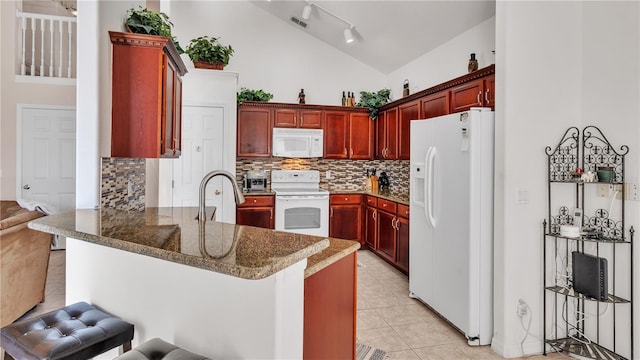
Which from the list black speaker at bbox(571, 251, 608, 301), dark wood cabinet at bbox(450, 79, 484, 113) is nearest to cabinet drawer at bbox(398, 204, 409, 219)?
dark wood cabinet at bbox(450, 79, 484, 113)

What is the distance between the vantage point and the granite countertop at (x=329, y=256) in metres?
1.25

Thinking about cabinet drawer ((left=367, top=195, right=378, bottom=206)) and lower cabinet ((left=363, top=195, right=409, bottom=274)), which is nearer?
lower cabinet ((left=363, top=195, right=409, bottom=274))

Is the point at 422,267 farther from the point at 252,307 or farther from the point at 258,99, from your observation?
the point at 258,99

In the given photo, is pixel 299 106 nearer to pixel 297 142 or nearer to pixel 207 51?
pixel 297 142

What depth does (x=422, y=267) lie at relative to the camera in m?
3.27

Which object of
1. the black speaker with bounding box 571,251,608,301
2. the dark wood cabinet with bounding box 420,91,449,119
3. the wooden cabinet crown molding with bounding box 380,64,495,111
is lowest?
the black speaker with bounding box 571,251,608,301

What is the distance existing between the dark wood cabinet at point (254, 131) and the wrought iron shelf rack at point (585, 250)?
3.58 m

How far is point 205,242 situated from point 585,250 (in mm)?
2705

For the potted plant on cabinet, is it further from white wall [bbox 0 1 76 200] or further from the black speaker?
the black speaker

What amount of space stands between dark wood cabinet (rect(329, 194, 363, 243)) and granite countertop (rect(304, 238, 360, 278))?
11.5 feet

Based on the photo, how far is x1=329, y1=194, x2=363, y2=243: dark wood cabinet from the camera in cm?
516

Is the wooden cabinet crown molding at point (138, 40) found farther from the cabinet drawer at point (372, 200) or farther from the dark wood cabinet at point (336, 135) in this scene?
the cabinet drawer at point (372, 200)

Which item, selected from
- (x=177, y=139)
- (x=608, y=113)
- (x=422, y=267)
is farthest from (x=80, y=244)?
(x=608, y=113)

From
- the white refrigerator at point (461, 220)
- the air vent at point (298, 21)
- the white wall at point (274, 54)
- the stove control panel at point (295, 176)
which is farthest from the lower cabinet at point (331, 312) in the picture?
the air vent at point (298, 21)
